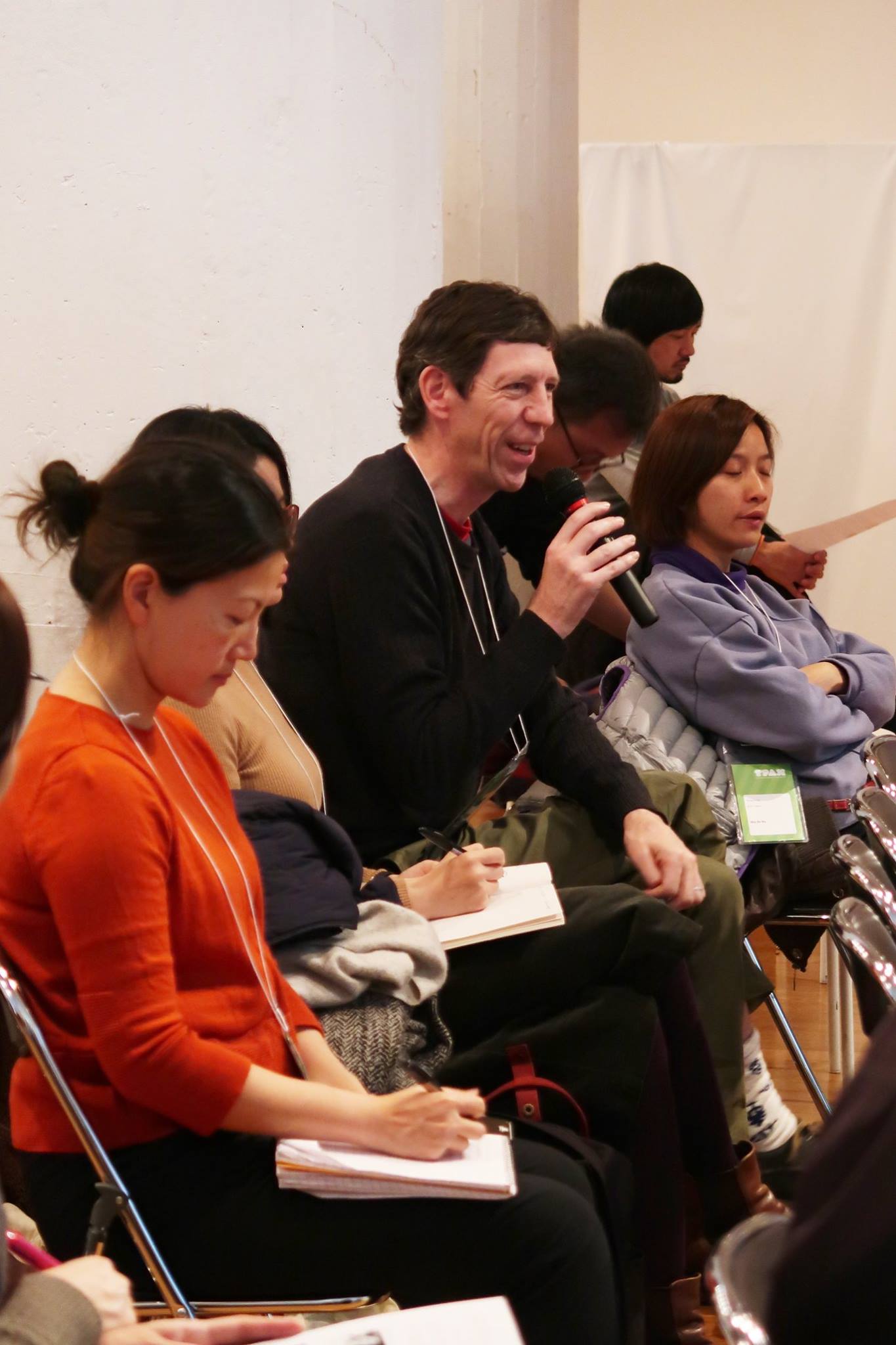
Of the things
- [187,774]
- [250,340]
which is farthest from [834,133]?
[187,774]

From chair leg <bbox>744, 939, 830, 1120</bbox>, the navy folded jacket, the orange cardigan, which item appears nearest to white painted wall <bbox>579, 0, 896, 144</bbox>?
chair leg <bbox>744, 939, 830, 1120</bbox>

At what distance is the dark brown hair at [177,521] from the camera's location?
1.42 metres

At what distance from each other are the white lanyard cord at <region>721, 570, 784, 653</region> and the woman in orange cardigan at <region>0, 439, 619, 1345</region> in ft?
5.57

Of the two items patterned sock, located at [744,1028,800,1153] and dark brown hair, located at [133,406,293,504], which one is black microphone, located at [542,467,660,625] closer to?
dark brown hair, located at [133,406,293,504]

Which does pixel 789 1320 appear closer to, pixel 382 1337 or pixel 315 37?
pixel 382 1337

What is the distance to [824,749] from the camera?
2822 millimetres

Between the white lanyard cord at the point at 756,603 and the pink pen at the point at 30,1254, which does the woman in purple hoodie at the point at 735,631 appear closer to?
the white lanyard cord at the point at 756,603

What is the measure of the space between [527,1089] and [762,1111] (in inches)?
25.3

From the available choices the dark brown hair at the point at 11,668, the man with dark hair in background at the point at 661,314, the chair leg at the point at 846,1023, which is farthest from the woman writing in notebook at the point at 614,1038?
the man with dark hair in background at the point at 661,314

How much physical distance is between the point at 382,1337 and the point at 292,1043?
455 mm

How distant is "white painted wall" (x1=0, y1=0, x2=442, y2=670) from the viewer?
2.26 meters

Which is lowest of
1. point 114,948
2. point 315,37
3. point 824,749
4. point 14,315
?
point 824,749

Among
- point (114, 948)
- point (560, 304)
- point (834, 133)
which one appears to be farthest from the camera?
point (834, 133)

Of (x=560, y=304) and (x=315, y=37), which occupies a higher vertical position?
(x=315, y=37)
